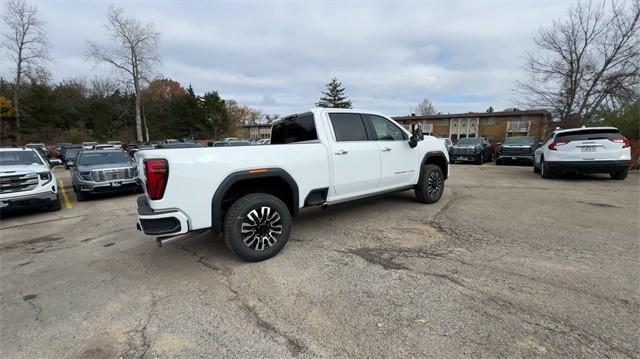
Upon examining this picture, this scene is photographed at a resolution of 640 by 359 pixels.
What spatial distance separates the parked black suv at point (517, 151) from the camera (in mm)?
14086

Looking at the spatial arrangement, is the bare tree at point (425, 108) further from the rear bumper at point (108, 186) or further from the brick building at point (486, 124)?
the rear bumper at point (108, 186)

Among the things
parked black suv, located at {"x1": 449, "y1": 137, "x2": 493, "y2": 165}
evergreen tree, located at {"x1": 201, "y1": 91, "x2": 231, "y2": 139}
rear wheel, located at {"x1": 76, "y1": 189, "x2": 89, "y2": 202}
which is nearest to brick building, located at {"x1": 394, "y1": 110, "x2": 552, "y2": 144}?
parked black suv, located at {"x1": 449, "y1": 137, "x2": 493, "y2": 165}

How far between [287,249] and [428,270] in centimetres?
176

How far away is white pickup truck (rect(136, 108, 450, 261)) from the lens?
2873 mm

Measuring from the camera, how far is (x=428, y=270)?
3141mm

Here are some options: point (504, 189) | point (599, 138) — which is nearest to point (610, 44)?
point (599, 138)

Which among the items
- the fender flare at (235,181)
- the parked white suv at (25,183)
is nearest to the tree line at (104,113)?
the parked white suv at (25,183)

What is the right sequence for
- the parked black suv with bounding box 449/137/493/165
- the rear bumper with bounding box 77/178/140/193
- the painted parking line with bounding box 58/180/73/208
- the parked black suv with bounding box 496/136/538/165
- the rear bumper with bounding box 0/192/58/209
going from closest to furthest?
1. the rear bumper with bounding box 0/192/58/209
2. the painted parking line with bounding box 58/180/73/208
3. the rear bumper with bounding box 77/178/140/193
4. the parked black suv with bounding box 496/136/538/165
5. the parked black suv with bounding box 449/137/493/165

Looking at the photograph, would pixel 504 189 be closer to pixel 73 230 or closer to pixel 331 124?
pixel 331 124

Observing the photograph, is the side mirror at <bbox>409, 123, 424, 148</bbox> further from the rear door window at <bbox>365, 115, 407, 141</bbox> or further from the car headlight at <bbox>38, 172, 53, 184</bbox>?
the car headlight at <bbox>38, 172, 53, 184</bbox>

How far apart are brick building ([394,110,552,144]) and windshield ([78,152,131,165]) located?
34.6 m

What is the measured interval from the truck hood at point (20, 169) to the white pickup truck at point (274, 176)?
4.97m

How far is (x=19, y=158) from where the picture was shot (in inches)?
281

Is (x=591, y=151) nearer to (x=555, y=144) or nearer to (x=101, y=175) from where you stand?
(x=555, y=144)
